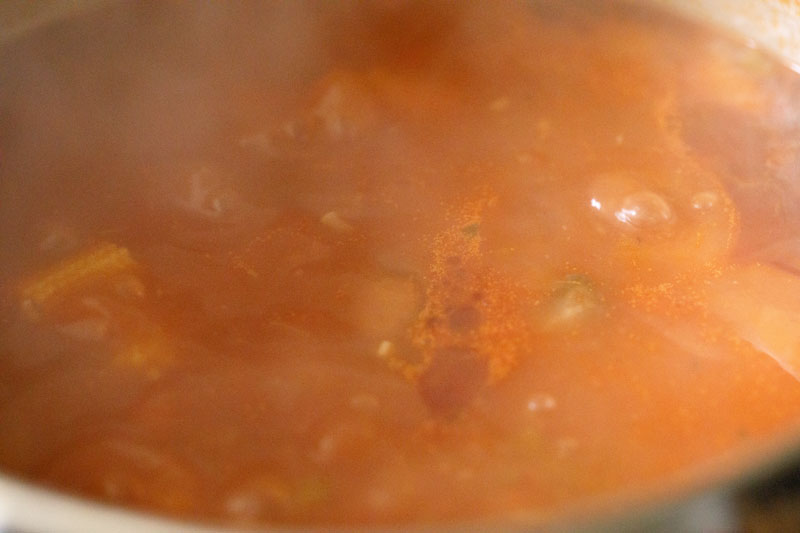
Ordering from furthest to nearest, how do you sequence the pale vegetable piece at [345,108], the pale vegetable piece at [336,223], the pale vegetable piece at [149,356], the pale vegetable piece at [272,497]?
the pale vegetable piece at [345,108] → the pale vegetable piece at [336,223] → the pale vegetable piece at [149,356] → the pale vegetable piece at [272,497]

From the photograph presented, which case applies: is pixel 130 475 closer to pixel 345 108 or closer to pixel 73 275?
pixel 73 275

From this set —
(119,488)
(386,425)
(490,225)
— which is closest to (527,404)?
(386,425)

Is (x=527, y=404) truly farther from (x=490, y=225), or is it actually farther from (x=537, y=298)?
(x=490, y=225)

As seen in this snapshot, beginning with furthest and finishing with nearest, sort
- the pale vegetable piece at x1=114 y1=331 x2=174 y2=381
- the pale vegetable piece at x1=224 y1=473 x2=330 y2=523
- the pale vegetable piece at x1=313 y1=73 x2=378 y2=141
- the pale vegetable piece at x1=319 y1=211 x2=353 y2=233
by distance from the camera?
1. the pale vegetable piece at x1=313 y1=73 x2=378 y2=141
2. the pale vegetable piece at x1=319 y1=211 x2=353 y2=233
3. the pale vegetable piece at x1=114 y1=331 x2=174 y2=381
4. the pale vegetable piece at x1=224 y1=473 x2=330 y2=523

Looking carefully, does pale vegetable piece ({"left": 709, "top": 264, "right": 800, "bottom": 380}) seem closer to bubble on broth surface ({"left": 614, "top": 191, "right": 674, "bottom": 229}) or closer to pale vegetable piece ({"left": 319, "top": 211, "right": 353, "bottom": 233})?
bubble on broth surface ({"left": 614, "top": 191, "right": 674, "bottom": 229})

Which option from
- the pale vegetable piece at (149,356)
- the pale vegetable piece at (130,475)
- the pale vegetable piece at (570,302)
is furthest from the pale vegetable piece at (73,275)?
the pale vegetable piece at (570,302)

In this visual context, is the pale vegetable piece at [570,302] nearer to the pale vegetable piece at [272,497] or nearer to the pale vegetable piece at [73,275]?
the pale vegetable piece at [272,497]

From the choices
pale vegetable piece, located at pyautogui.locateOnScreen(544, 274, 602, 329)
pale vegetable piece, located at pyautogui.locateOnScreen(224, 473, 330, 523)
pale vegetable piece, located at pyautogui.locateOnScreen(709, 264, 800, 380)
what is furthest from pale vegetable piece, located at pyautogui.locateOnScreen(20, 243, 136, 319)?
pale vegetable piece, located at pyautogui.locateOnScreen(709, 264, 800, 380)

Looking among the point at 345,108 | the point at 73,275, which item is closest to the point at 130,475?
the point at 73,275
